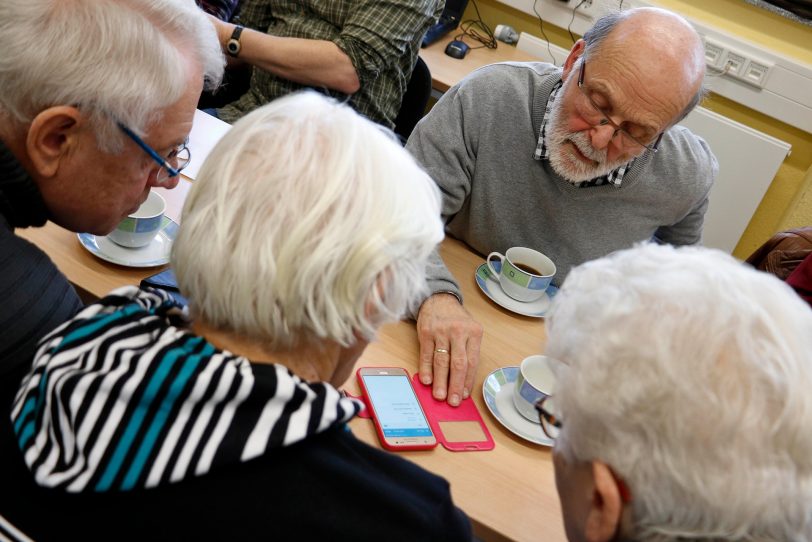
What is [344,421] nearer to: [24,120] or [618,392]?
[618,392]

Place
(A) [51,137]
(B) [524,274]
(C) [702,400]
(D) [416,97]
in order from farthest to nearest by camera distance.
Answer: (D) [416,97]
(B) [524,274]
(A) [51,137]
(C) [702,400]

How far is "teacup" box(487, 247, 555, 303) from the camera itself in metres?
1.42

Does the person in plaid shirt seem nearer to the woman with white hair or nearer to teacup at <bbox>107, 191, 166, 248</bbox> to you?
teacup at <bbox>107, 191, 166, 248</bbox>

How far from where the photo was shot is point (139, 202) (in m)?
1.16

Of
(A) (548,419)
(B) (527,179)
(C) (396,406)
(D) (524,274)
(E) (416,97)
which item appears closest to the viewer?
(A) (548,419)

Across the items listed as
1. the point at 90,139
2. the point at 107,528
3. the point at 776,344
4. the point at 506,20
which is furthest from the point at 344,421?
the point at 506,20

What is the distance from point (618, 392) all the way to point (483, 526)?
13.9 inches

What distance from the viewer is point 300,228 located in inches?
28.7

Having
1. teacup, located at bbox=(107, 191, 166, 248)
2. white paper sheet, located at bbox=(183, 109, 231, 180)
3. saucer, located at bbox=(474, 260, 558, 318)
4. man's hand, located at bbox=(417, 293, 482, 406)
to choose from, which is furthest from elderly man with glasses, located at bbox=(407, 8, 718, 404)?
teacup, located at bbox=(107, 191, 166, 248)

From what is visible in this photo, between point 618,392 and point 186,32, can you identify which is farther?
point 186,32

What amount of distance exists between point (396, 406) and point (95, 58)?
649 millimetres

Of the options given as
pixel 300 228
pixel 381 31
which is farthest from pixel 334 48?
pixel 300 228

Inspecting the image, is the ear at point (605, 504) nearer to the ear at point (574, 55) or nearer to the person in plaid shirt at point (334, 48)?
the ear at point (574, 55)

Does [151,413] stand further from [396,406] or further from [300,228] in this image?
[396,406]
